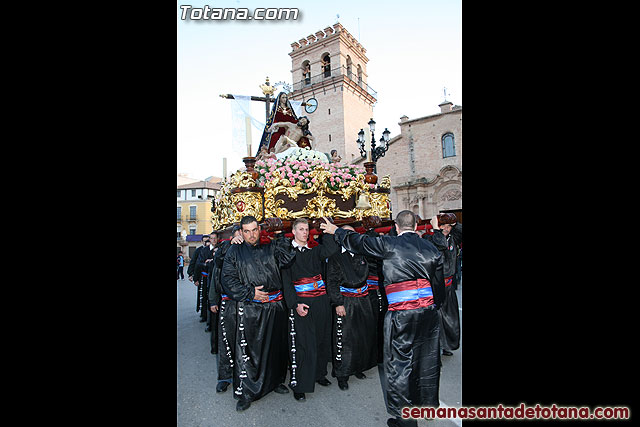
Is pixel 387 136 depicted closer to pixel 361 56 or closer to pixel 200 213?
pixel 361 56

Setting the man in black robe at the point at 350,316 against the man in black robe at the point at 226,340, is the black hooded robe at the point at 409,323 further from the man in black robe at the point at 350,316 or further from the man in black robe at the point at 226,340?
the man in black robe at the point at 226,340

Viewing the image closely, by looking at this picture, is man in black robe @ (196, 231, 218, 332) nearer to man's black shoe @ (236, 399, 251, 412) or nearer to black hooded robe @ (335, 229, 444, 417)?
man's black shoe @ (236, 399, 251, 412)

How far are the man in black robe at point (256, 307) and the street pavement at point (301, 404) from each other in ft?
0.70

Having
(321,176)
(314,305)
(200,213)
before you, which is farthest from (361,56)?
(314,305)

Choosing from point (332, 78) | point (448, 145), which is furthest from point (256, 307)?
point (332, 78)

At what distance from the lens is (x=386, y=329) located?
3418 mm

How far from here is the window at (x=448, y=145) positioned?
2397cm

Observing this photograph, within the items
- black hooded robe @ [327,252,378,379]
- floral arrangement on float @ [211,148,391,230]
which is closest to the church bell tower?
floral arrangement on float @ [211,148,391,230]

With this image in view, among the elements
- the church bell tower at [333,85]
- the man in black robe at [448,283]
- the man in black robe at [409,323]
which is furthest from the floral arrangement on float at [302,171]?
the church bell tower at [333,85]

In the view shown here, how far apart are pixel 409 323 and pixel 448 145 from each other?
918 inches

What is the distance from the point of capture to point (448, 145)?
2422 centimetres

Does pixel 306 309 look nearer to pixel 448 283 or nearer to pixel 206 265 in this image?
pixel 448 283

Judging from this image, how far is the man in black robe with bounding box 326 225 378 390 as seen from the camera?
180 inches
